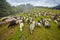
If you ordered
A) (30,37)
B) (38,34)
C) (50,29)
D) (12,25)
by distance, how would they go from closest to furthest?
(30,37)
(38,34)
(50,29)
(12,25)

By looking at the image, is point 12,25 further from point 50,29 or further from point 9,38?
point 50,29

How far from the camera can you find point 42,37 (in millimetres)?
13984

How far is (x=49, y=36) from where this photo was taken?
1428 cm

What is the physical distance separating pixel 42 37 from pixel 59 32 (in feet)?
10.6

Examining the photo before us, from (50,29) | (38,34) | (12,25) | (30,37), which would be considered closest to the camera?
(30,37)

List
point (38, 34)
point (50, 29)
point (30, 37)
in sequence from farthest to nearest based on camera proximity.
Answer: point (50, 29)
point (38, 34)
point (30, 37)

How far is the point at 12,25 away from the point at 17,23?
1213 millimetres

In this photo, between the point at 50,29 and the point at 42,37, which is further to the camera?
the point at 50,29

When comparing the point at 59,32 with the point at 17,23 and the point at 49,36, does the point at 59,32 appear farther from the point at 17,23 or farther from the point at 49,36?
the point at 17,23

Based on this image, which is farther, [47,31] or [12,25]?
[12,25]

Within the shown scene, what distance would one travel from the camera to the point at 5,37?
14469mm

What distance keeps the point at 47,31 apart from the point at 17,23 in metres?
6.01

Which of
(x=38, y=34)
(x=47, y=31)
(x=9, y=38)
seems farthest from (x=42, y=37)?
(x=9, y=38)

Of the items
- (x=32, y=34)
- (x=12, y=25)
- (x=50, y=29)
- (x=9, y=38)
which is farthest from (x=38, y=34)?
(x=12, y=25)
